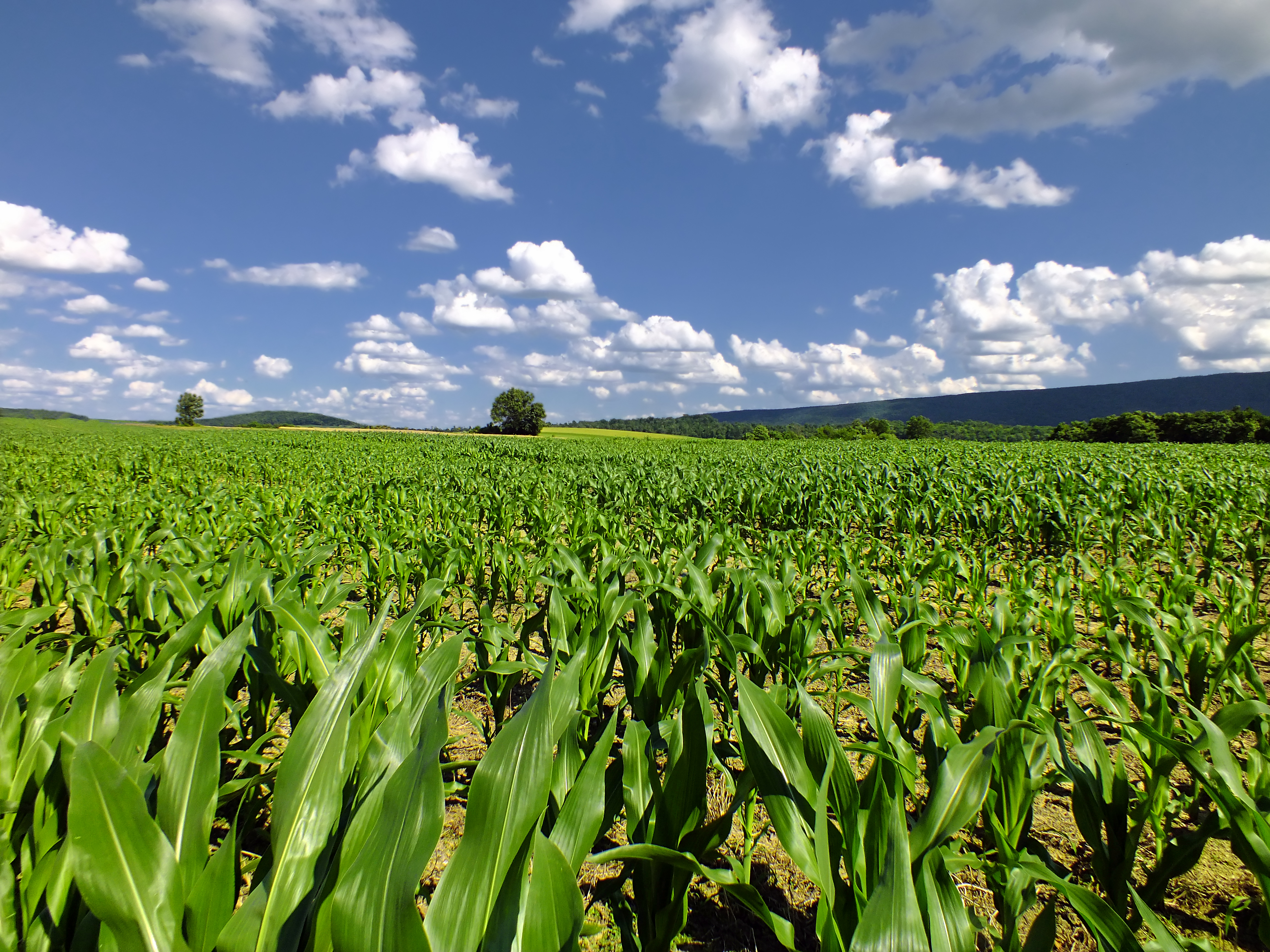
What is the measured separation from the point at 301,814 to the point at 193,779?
1.32ft

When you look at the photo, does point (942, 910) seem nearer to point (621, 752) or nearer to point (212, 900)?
point (621, 752)

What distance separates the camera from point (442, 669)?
184 centimetres

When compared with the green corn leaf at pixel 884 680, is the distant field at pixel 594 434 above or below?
above

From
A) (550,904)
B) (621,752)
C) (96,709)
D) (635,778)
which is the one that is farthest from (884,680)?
(96,709)

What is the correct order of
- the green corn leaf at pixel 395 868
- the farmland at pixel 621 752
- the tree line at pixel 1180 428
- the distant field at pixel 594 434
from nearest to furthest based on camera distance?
the green corn leaf at pixel 395 868 < the farmland at pixel 621 752 < the distant field at pixel 594 434 < the tree line at pixel 1180 428

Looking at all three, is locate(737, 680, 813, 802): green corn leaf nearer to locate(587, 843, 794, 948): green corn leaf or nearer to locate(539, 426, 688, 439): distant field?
locate(587, 843, 794, 948): green corn leaf

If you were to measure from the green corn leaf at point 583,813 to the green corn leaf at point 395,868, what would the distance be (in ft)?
1.13

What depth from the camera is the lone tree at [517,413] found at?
79.4 m

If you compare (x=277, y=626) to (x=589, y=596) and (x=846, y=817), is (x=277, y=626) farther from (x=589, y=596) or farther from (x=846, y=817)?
(x=846, y=817)

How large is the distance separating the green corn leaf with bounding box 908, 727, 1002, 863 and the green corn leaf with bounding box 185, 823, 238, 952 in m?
1.47

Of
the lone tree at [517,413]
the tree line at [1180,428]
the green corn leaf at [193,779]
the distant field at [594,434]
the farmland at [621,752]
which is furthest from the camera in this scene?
the lone tree at [517,413]

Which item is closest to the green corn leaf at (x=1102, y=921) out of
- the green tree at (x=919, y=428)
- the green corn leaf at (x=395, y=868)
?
the green corn leaf at (x=395, y=868)

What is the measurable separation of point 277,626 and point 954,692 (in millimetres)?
3716

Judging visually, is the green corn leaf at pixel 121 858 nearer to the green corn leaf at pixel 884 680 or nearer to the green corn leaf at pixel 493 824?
the green corn leaf at pixel 493 824
